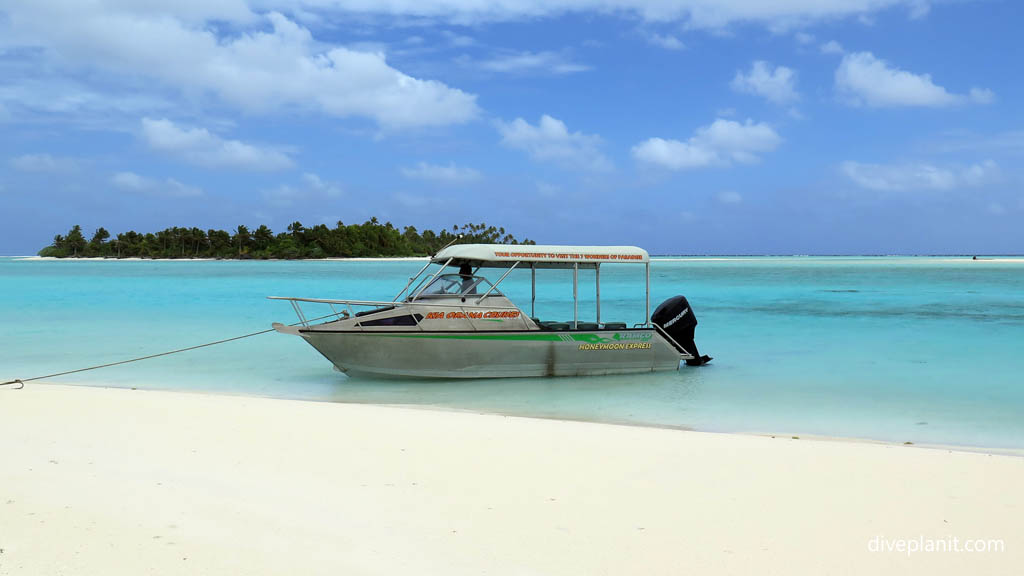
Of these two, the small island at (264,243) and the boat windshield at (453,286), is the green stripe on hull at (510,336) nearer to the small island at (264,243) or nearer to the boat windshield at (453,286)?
the boat windshield at (453,286)

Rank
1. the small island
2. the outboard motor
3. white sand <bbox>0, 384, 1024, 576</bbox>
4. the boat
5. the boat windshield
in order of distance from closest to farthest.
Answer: white sand <bbox>0, 384, 1024, 576</bbox>
the boat
the boat windshield
the outboard motor
the small island

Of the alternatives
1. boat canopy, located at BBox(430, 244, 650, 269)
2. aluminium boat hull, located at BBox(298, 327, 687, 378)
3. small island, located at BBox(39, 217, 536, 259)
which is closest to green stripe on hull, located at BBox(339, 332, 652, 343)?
aluminium boat hull, located at BBox(298, 327, 687, 378)

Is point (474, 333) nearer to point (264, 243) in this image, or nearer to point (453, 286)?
point (453, 286)

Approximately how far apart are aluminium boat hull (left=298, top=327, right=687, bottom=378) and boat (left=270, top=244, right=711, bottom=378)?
0.02 m

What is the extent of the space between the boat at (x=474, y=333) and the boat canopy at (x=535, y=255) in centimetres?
2

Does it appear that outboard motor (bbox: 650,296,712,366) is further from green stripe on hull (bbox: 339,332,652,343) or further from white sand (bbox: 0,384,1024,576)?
white sand (bbox: 0,384,1024,576)

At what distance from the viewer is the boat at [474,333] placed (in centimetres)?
1139

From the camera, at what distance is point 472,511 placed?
4.76m

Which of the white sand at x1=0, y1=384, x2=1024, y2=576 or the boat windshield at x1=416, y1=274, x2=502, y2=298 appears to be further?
the boat windshield at x1=416, y1=274, x2=502, y2=298

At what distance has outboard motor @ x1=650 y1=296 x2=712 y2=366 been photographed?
13.4m

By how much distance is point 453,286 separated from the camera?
12.0 metres

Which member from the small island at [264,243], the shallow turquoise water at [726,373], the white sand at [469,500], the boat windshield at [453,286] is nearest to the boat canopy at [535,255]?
the boat windshield at [453,286]

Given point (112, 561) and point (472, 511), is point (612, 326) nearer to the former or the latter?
point (472, 511)

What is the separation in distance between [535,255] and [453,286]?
1397 mm
